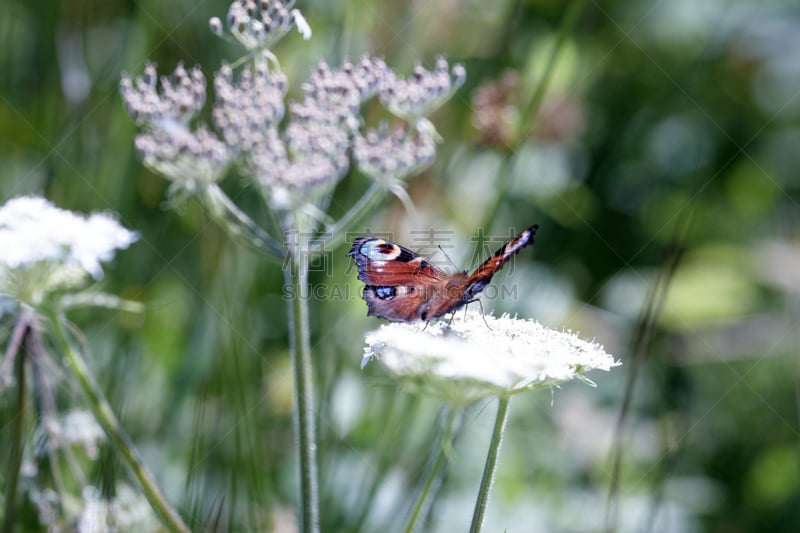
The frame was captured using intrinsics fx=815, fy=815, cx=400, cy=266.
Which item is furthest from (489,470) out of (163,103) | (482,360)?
(163,103)

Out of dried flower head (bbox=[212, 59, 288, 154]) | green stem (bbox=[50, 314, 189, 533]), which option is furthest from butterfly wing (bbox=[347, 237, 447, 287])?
green stem (bbox=[50, 314, 189, 533])

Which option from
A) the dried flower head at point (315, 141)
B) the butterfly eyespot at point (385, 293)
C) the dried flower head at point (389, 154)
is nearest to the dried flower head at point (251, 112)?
the dried flower head at point (315, 141)

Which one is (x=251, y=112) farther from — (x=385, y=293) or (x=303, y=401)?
(x=303, y=401)

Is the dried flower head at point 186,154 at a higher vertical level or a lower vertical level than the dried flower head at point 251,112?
lower

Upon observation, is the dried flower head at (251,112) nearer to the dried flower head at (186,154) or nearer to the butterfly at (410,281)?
the dried flower head at (186,154)

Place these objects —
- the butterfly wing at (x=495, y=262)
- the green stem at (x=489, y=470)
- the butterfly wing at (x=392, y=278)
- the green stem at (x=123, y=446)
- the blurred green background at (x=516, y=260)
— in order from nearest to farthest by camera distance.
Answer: the green stem at (x=489, y=470)
the green stem at (x=123, y=446)
the butterfly wing at (x=495, y=262)
the butterfly wing at (x=392, y=278)
the blurred green background at (x=516, y=260)

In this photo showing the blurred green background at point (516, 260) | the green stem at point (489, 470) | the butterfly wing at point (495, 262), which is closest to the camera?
the green stem at point (489, 470)
